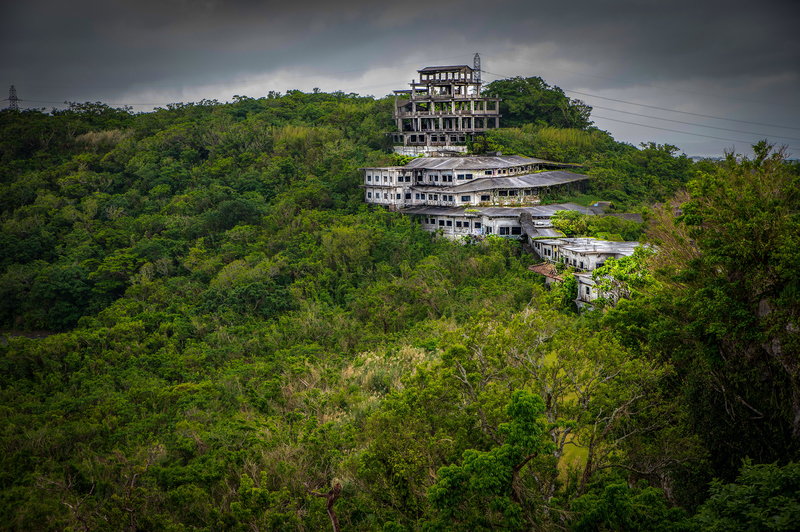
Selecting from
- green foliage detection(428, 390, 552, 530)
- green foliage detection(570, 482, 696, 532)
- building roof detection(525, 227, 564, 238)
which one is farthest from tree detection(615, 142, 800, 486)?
building roof detection(525, 227, 564, 238)

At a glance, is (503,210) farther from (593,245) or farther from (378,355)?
(378,355)

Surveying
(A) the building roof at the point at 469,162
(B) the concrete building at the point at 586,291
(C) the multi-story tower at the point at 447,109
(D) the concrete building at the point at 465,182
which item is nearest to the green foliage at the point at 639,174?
(D) the concrete building at the point at 465,182

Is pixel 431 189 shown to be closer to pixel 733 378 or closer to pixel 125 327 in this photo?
pixel 125 327

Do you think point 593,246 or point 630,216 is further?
point 630,216

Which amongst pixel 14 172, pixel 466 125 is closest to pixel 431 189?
pixel 466 125

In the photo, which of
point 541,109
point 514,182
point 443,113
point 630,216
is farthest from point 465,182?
point 541,109

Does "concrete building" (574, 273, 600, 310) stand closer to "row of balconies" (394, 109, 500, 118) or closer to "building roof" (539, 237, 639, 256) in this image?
"building roof" (539, 237, 639, 256)
